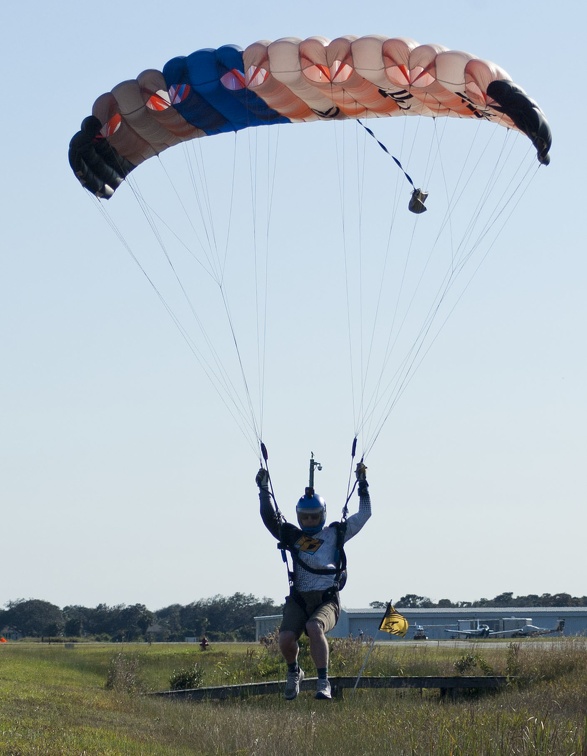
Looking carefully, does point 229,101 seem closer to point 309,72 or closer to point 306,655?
point 309,72

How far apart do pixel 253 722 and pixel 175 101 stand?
7.91 metres

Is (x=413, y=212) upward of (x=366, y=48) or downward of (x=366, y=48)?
downward

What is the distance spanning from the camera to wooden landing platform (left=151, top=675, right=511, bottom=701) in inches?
741

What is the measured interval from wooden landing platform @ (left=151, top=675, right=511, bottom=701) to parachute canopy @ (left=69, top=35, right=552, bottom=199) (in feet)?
26.8

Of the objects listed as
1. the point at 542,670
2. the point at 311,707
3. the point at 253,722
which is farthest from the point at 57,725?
the point at 542,670

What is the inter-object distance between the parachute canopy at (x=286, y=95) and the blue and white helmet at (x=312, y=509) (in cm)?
548

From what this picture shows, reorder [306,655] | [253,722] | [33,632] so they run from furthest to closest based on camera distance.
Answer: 1. [33,632]
2. [306,655]
3. [253,722]

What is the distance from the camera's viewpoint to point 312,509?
11859 millimetres

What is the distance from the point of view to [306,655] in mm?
22422

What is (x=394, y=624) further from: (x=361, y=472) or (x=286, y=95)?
(x=286, y=95)

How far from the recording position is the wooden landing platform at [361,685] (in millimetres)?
18828

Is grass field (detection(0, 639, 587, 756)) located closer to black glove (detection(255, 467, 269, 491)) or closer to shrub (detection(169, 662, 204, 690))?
shrub (detection(169, 662, 204, 690))

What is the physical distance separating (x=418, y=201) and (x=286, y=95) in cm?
222

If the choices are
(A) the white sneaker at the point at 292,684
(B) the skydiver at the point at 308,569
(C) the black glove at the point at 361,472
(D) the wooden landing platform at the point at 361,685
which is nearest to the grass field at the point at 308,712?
(D) the wooden landing platform at the point at 361,685
